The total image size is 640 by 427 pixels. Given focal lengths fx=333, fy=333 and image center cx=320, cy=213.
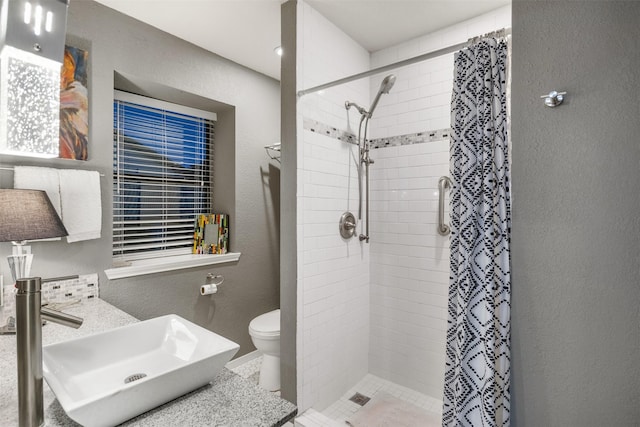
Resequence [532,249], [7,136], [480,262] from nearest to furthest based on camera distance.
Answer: [7,136]
[532,249]
[480,262]

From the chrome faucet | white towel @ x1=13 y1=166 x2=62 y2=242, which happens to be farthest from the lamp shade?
the chrome faucet

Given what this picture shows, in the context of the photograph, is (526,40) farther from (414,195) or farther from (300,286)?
(300,286)

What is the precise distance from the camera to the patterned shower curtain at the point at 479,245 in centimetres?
131

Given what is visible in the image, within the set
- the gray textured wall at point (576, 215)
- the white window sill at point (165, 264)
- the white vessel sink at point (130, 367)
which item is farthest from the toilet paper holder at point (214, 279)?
the gray textured wall at point (576, 215)

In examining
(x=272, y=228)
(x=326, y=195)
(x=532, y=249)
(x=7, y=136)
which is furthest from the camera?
(x=272, y=228)

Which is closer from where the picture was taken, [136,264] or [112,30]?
[112,30]

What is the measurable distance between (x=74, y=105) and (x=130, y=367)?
1584mm

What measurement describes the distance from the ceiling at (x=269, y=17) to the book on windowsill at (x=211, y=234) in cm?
137

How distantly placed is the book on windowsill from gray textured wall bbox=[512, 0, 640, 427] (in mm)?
2204

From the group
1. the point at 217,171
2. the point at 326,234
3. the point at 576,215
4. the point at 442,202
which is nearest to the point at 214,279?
the point at 217,171

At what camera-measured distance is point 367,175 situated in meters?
2.58

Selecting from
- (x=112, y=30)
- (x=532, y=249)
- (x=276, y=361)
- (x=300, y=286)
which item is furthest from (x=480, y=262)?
(x=112, y=30)

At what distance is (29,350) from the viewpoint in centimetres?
67

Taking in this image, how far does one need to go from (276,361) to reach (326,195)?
128cm
